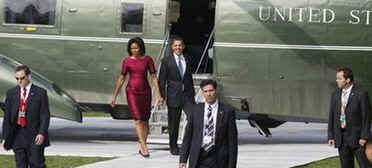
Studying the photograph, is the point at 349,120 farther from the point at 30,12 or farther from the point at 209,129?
the point at 30,12

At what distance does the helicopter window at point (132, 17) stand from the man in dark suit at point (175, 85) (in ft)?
7.13

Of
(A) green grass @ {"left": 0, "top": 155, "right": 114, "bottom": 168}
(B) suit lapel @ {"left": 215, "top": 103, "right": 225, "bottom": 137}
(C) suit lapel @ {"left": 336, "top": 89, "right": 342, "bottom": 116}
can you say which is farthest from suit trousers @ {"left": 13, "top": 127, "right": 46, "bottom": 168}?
(C) suit lapel @ {"left": 336, "top": 89, "right": 342, "bottom": 116}

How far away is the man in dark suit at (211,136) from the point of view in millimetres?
10945

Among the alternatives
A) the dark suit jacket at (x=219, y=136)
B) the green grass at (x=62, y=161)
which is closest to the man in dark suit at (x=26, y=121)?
the green grass at (x=62, y=161)

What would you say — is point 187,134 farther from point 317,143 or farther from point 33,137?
point 317,143

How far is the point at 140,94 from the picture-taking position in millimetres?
16484

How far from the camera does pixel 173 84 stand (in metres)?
16.7

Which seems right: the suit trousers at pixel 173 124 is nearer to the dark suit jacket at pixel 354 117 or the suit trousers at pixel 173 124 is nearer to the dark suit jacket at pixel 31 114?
the dark suit jacket at pixel 354 117

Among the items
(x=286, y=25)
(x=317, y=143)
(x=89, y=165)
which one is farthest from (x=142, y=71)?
(x=317, y=143)

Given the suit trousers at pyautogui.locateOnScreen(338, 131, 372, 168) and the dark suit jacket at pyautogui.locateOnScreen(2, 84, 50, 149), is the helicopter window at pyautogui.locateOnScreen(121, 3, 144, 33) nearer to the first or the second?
the dark suit jacket at pyautogui.locateOnScreen(2, 84, 50, 149)

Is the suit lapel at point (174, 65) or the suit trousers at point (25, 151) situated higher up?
the suit lapel at point (174, 65)

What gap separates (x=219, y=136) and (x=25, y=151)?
2982mm

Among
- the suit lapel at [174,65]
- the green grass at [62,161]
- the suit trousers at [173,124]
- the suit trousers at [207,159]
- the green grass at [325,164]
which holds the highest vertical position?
the suit lapel at [174,65]

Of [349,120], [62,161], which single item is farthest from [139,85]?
[349,120]
